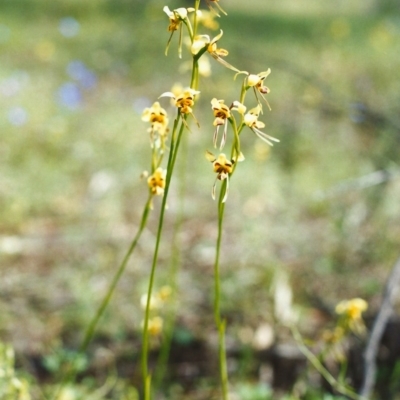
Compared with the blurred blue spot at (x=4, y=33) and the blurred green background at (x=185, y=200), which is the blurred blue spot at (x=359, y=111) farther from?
the blurred blue spot at (x=4, y=33)

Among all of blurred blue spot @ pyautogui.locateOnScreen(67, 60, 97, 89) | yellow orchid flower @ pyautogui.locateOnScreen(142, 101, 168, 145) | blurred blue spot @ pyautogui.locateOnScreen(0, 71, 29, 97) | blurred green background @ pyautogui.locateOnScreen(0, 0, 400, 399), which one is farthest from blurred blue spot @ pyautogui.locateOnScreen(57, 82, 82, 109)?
yellow orchid flower @ pyautogui.locateOnScreen(142, 101, 168, 145)

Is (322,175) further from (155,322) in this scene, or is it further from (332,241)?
(155,322)

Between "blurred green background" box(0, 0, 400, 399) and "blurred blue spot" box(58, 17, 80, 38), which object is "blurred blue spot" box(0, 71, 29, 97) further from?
"blurred blue spot" box(58, 17, 80, 38)

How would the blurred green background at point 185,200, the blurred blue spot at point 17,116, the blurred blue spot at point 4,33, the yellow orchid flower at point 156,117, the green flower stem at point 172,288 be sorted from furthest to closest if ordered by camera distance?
1. the blurred blue spot at point 4,33
2. the blurred blue spot at point 17,116
3. the blurred green background at point 185,200
4. the green flower stem at point 172,288
5. the yellow orchid flower at point 156,117

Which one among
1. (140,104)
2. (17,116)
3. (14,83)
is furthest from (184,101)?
(14,83)

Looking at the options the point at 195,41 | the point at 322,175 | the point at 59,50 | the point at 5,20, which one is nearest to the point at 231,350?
the point at 195,41

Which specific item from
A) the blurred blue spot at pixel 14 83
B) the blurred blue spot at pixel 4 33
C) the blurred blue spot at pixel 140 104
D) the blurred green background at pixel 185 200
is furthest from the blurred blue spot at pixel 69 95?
the blurred blue spot at pixel 4 33
